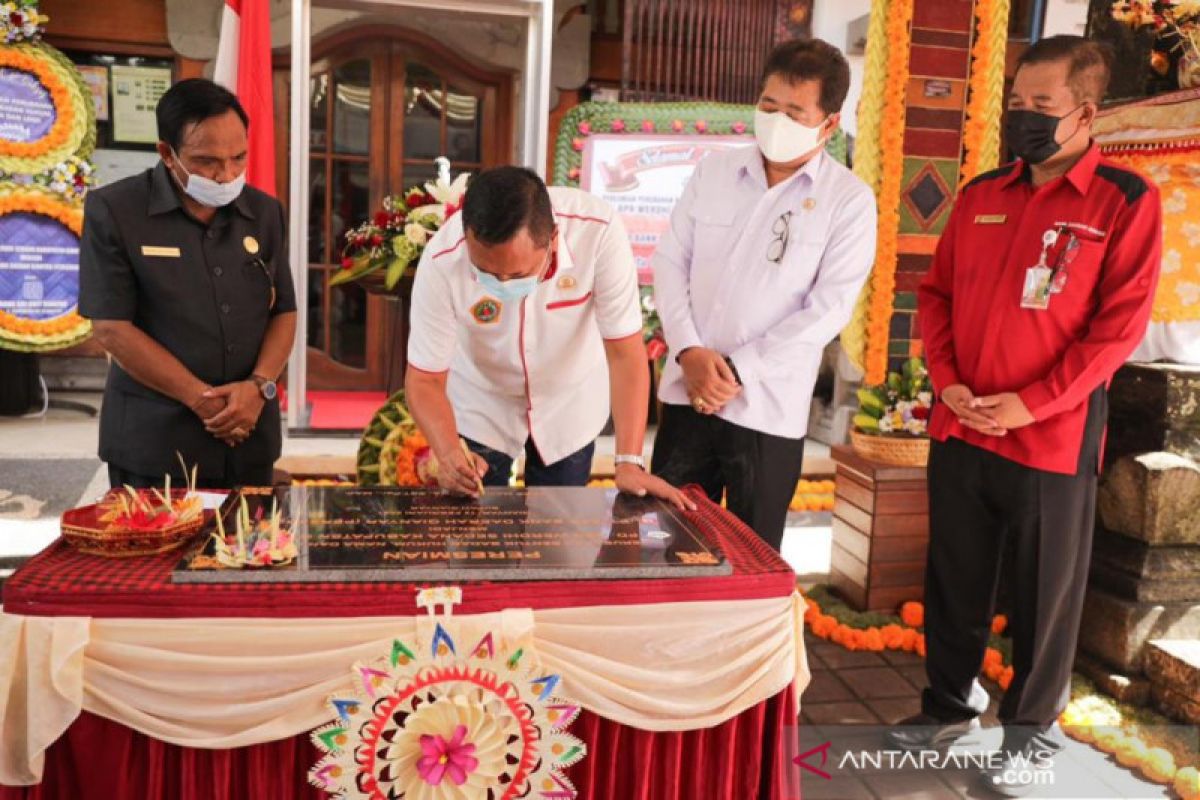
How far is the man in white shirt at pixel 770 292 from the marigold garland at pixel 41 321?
4430 millimetres

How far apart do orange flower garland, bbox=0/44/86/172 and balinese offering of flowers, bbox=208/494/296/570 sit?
5.08 metres

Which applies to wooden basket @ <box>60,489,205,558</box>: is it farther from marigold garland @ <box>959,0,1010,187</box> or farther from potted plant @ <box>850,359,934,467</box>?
marigold garland @ <box>959,0,1010,187</box>

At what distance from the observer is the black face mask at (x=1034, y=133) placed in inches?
84.6

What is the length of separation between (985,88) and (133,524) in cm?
301

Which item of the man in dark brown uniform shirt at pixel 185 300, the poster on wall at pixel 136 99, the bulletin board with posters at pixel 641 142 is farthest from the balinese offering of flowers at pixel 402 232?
the poster on wall at pixel 136 99

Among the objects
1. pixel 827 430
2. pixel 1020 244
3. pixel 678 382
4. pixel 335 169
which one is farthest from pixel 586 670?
pixel 335 169

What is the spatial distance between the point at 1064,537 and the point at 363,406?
15.6 feet

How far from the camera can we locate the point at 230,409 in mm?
2182

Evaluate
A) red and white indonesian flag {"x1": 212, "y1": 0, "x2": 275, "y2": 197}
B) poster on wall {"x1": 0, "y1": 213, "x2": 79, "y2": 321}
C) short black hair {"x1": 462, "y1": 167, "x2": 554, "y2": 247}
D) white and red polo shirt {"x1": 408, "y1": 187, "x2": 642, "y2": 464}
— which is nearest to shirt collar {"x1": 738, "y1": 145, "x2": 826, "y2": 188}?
white and red polo shirt {"x1": 408, "y1": 187, "x2": 642, "y2": 464}

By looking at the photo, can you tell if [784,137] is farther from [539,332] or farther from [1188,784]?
[1188,784]

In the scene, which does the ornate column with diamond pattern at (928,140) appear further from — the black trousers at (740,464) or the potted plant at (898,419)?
the black trousers at (740,464)

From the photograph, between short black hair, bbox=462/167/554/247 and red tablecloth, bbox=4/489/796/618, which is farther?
short black hair, bbox=462/167/554/247

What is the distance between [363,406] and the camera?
6.29m

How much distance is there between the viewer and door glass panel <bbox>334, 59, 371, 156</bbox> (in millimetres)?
6426
